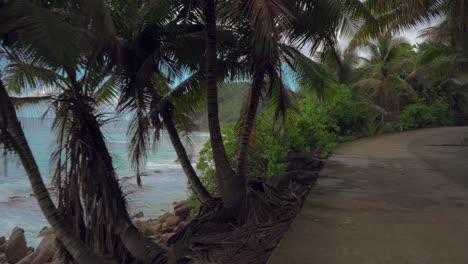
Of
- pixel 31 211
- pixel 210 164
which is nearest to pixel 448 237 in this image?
pixel 210 164

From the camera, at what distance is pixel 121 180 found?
6.75 meters

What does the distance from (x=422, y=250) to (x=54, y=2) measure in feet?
16.3

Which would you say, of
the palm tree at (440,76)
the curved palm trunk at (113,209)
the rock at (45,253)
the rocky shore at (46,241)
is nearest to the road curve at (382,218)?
the curved palm trunk at (113,209)

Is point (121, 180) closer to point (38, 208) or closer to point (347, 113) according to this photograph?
point (347, 113)

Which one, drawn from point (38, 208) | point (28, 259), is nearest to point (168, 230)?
point (28, 259)

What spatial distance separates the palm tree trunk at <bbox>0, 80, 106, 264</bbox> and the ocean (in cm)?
21

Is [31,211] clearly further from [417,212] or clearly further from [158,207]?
[417,212]

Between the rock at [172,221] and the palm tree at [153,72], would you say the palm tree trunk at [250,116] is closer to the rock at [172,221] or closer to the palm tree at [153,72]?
the palm tree at [153,72]

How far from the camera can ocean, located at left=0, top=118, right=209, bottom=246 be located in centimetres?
649

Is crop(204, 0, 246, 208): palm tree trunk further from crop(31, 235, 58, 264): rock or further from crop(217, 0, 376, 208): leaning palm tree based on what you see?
crop(31, 235, 58, 264): rock

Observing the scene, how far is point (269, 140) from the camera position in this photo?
386 inches

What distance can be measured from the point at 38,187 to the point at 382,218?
4.29 meters

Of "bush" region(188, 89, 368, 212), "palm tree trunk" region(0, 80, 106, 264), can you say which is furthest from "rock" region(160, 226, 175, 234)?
"palm tree trunk" region(0, 80, 106, 264)

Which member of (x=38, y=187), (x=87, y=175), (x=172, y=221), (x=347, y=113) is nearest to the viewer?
(x=38, y=187)
